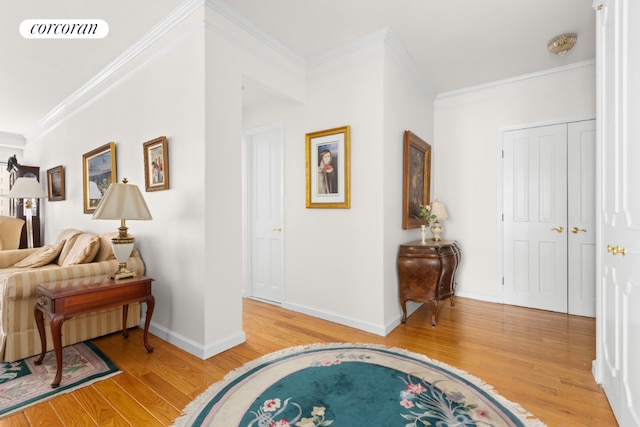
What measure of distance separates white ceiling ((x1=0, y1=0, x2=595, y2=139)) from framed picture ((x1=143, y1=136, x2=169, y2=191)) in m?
1.04

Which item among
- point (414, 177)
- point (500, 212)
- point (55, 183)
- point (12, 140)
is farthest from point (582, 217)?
point (12, 140)

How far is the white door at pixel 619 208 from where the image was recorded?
1382mm

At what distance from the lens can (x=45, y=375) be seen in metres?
2.11

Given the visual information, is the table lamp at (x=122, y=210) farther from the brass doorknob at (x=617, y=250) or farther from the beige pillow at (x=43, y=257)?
Answer: the brass doorknob at (x=617, y=250)

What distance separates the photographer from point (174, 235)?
265 centimetres

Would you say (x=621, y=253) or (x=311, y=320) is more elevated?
(x=621, y=253)

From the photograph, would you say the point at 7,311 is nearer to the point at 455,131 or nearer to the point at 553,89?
the point at 455,131

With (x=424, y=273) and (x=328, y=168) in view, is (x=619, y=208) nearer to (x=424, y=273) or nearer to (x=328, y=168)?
(x=424, y=273)

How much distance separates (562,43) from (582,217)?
1.77 meters

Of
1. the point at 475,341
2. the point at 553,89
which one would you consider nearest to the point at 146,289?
the point at 475,341

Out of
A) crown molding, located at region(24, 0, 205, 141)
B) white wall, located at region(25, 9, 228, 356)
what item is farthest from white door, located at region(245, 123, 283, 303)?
crown molding, located at region(24, 0, 205, 141)

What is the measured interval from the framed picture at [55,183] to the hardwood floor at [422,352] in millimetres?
3216

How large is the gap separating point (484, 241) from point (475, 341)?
1608 millimetres

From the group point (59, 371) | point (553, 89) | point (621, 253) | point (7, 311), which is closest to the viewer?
point (621, 253)
